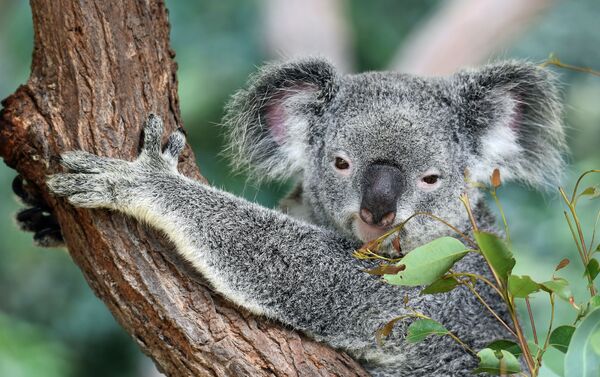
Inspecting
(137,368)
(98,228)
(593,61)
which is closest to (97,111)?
(98,228)

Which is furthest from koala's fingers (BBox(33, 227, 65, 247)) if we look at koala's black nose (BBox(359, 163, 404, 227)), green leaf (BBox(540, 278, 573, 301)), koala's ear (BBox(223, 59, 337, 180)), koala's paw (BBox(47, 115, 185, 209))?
green leaf (BBox(540, 278, 573, 301))

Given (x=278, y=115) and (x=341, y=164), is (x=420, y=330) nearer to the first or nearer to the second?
(x=341, y=164)

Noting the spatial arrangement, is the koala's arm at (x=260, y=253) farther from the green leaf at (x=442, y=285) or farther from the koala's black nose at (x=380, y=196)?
the green leaf at (x=442, y=285)

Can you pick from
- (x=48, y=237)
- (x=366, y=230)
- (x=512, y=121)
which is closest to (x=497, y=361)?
(x=366, y=230)

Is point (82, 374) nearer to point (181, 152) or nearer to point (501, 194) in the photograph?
point (501, 194)

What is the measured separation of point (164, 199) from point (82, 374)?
17.8 ft

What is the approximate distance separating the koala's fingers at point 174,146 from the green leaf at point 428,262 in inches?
47.4

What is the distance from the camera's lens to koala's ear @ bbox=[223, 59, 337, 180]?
135 inches

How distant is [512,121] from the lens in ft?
11.3

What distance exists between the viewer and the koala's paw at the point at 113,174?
2.59 m

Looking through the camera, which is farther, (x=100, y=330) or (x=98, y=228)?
(x=100, y=330)

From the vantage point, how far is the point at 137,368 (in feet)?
24.4

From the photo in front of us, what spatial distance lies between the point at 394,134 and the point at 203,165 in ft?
16.4

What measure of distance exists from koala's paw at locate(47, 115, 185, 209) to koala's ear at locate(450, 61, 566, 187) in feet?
4.53
